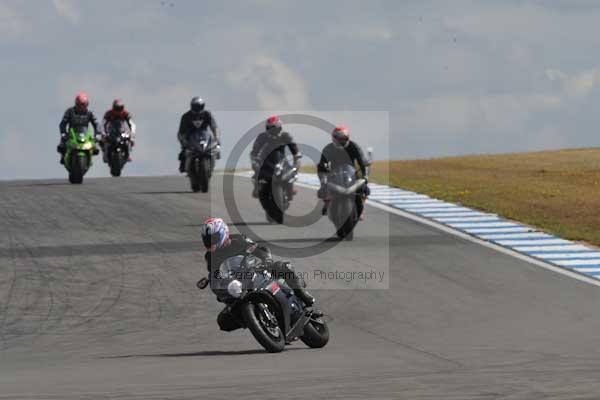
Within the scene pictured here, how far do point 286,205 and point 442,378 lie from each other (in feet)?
49.7

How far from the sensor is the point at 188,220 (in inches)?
985

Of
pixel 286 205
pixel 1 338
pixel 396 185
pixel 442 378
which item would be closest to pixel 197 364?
pixel 442 378

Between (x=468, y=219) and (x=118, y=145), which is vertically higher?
(x=118, y=145)

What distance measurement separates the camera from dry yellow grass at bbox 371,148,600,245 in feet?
88.6

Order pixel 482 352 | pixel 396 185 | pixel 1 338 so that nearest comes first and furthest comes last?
pixel 482 352 → pixel 1 338 → pixel 396 185

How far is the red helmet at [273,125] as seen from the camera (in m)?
23.4

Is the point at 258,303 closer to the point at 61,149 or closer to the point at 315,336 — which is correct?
the point at 315,336

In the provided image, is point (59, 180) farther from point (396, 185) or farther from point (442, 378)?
point (442, 378)

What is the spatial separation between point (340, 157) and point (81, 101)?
10.2 metres

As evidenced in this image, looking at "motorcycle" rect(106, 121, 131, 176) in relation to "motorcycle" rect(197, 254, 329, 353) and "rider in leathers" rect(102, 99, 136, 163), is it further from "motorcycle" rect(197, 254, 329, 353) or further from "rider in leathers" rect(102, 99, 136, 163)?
"motorcycle" rect(197, 254, 329, 353)

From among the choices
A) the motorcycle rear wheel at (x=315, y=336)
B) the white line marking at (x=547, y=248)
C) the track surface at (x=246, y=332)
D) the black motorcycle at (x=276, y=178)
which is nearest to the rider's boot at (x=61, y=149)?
the track surface at (x=246, y=332)

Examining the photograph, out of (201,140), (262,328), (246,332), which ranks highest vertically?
(201,140)

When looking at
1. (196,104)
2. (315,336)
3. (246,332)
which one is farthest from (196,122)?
(315,336)

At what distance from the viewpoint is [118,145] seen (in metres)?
32.4
